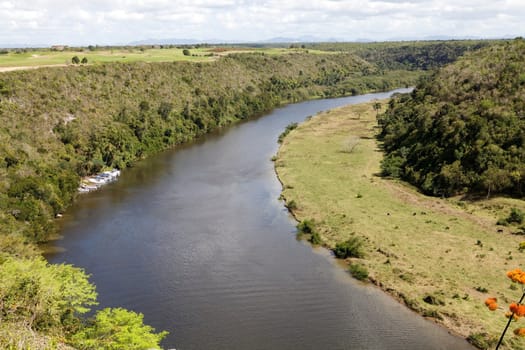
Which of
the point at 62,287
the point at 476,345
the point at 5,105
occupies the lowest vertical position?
the point at 476,345

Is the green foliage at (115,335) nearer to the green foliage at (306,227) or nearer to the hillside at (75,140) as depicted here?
the hillside at (75,140)

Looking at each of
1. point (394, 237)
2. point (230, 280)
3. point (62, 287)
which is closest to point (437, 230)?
point (394, 237)

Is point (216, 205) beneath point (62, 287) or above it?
beneath

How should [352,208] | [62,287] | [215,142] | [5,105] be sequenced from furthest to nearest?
[215,142]
[5,105]
[352,208]
[62,287]

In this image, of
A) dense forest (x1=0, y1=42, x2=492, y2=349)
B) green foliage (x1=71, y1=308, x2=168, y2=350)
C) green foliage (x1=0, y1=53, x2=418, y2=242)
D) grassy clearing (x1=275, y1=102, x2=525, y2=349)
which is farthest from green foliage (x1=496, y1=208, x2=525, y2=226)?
green foliage (x1=0, y1=53, x2=418, y2=242)

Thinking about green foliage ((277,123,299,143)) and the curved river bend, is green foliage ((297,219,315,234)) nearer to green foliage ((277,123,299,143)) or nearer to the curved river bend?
the curved river bend

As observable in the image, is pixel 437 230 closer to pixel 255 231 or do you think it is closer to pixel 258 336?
pixel 255 231

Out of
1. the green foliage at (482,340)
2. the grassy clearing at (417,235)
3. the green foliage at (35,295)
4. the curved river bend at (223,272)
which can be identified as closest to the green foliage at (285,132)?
the grassy clearing at (417,235)
